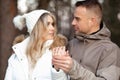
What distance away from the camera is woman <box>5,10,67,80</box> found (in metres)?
5.24

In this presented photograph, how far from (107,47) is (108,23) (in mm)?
10602

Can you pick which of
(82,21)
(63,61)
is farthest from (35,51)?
(63,61)

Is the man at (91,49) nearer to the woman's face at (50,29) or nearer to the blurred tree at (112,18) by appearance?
the woman's face at (50,29)

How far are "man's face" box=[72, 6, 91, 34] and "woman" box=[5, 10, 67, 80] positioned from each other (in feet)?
1.51

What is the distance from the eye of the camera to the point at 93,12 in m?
4.96

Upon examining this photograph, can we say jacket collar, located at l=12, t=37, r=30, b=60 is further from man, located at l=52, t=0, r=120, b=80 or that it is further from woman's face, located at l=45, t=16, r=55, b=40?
man, located at l=52, t=0, r=120, b=80

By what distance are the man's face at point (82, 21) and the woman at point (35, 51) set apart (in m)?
0.46

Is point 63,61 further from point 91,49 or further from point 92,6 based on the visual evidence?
point 92,6

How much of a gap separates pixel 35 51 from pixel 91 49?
0.75 meters

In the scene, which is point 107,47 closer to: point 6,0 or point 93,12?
point 93,12

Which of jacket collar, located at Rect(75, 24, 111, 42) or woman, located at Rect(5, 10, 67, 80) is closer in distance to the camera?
jacket collar, located at Rect(75, 24, 111, 42)

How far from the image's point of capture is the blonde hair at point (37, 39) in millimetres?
5328

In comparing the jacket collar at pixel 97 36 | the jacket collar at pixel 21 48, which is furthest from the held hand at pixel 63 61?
the jacket collar at pixel 21 48

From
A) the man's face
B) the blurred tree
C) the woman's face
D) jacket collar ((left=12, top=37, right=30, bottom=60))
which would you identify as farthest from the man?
the blurred tree
